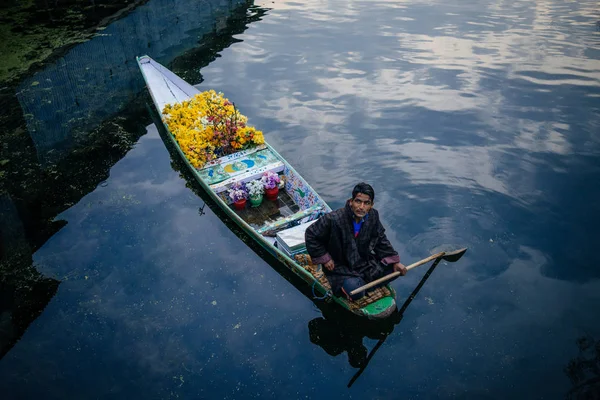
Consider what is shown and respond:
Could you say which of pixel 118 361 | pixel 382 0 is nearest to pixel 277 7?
pixel 382 0

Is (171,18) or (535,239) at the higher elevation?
(171,18)

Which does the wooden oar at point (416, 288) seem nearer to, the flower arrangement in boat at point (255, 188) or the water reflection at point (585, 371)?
the water reflection at point (585, 371)

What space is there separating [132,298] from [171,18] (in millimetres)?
17834

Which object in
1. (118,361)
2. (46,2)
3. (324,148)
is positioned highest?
(46,2)

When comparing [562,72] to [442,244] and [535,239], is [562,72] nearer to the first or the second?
[535,239]

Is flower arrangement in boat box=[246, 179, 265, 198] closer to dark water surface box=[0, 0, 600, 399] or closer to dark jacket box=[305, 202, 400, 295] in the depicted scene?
dark water surface box=[0, 0, 600, 399]

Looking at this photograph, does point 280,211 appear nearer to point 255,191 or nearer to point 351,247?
point 255,191

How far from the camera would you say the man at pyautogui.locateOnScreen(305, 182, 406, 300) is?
5938 mm

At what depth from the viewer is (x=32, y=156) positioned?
36.3 feet

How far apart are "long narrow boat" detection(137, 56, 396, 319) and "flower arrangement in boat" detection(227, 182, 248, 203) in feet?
0.35

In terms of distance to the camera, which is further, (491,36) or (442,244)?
(491,36)

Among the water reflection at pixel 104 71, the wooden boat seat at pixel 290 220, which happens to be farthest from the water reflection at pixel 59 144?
the wooden boat seat at pixel 290 220

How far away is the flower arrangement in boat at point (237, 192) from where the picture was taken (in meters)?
8.55

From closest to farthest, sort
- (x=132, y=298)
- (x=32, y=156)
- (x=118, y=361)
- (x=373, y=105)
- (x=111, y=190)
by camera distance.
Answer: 1. (x=118, y=361)
2. (x=132, y=298)
3. (x=111, y=190)
4. (x=32, y=156)
5. (x=373, y=105)
